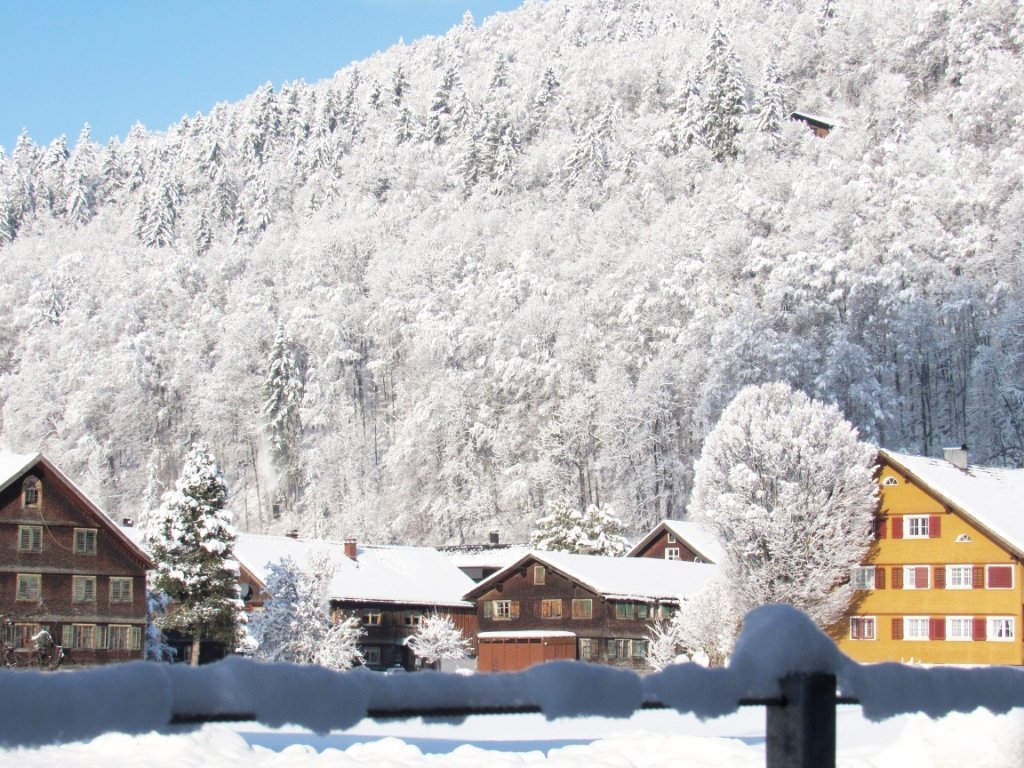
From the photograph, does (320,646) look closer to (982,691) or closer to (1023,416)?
(1023,416)

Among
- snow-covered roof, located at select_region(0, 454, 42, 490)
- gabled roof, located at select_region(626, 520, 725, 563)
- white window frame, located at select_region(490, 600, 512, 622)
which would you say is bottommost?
white window frame, located at select_region(490, 600, 512, 622)

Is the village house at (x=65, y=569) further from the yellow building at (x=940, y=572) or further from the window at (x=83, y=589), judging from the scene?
the yellow building at (x=940, y=572)

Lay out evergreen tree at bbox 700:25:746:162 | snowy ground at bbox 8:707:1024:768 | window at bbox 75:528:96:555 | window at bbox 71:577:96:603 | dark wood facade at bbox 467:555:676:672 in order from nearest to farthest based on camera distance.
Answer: snowy ground at bbox 8:707:1024:768 < window at bbox 71:577:96:603 < window at bbox 75:528:96:555 < dark wood facade at bbox 467:555:676:672 < evergreen tree at bbox 700:25:746:162

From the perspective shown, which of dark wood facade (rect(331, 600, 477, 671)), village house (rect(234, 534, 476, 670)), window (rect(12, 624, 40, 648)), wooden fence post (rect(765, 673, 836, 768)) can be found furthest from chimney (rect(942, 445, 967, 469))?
wooden fence post (rect(765, 673, 836, 768))

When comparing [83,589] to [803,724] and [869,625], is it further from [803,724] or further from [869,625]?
[803,724]

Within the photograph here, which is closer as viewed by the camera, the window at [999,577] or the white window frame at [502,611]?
the window at [999,577]

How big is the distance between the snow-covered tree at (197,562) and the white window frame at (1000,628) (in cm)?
3455

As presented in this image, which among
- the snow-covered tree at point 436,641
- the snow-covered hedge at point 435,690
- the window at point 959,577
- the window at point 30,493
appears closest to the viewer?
the snow-covered hedge at point 435,690

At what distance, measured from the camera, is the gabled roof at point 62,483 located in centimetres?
5544

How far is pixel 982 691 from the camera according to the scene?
12.3 feet

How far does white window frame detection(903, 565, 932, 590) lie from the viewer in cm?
5975

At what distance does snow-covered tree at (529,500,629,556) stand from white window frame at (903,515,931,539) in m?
28.1

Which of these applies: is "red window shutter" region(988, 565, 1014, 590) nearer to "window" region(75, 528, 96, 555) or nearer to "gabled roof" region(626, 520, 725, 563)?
"gabled roof" region(626, 520, 725, 563)

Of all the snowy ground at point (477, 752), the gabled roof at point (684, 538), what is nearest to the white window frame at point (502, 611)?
the gabled roof at point (684, 538)
